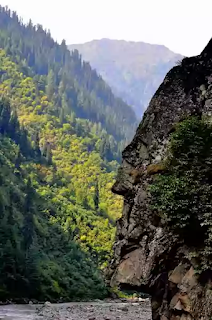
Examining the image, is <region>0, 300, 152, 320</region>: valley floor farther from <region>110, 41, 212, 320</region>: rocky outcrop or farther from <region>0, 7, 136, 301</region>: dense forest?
<region>110, 41, 212, 320</region>: rocky outcrop

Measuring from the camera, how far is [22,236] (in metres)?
69.3

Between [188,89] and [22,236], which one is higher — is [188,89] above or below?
above

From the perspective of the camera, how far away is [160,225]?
66.7 ft

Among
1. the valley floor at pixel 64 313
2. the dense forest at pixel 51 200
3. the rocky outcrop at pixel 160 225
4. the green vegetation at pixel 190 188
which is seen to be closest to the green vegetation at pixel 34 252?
the dense forest at pixel 51 200

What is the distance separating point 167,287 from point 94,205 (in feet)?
337

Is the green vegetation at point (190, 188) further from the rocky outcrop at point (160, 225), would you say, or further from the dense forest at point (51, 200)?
the dense forest at point (51, 200)

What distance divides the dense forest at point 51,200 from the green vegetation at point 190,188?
3644cm

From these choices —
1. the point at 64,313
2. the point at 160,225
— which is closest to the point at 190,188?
the point at 160,225

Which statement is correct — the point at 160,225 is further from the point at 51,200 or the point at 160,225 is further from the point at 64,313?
the point at 51,200

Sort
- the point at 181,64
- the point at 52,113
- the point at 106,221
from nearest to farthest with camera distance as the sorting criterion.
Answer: the point at 181,64, the point at 106,221, the point at 52,113

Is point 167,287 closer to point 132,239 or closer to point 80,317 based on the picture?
point 132,239

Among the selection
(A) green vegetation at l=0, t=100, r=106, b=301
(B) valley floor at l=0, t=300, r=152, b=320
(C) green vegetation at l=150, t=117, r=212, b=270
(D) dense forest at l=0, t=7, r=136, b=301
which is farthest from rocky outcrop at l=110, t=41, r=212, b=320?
(D) dense forest at l=0, t=7, r=136, b=301

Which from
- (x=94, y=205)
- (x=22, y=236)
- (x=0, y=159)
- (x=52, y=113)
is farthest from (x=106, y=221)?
(x=52, y=113)

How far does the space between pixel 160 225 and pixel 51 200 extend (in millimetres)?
87292
